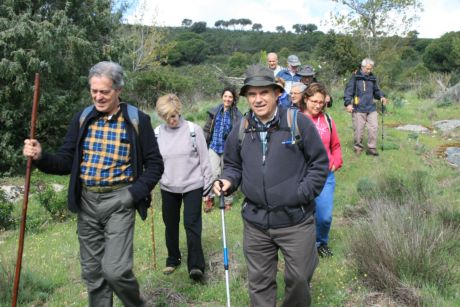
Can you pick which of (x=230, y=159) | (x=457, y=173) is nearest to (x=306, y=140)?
(x=230, y=159)

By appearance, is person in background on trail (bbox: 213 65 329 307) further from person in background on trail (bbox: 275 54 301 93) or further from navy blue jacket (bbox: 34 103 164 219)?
person in background on trail (bbox: 275 54 301 93)

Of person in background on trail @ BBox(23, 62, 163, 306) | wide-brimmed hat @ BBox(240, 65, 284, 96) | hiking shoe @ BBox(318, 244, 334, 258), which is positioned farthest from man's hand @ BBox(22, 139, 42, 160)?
hiking shoe @ BBox(318, 244, 334, 258)

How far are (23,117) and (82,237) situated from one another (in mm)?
12864

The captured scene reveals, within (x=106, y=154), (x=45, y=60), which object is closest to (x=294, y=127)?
(x=106, y=154)

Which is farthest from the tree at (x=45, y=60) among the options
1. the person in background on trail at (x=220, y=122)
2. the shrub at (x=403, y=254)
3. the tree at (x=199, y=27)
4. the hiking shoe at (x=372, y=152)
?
the tree at (x=199, y=27)

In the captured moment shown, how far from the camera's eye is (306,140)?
3.45m

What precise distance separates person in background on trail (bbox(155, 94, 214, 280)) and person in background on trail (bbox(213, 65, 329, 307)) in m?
1.46

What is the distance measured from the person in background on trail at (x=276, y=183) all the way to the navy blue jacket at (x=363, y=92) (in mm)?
7561

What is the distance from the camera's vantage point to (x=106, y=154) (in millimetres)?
3748

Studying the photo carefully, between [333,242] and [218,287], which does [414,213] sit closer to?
[333,242]

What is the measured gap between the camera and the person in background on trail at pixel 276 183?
11.3ft

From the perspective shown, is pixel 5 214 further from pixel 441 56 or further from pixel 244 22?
pixel 244 22

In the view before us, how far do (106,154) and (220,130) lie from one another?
12.8 ft

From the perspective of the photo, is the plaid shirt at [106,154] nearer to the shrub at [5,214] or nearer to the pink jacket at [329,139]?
the pink jacket at [329,139]
